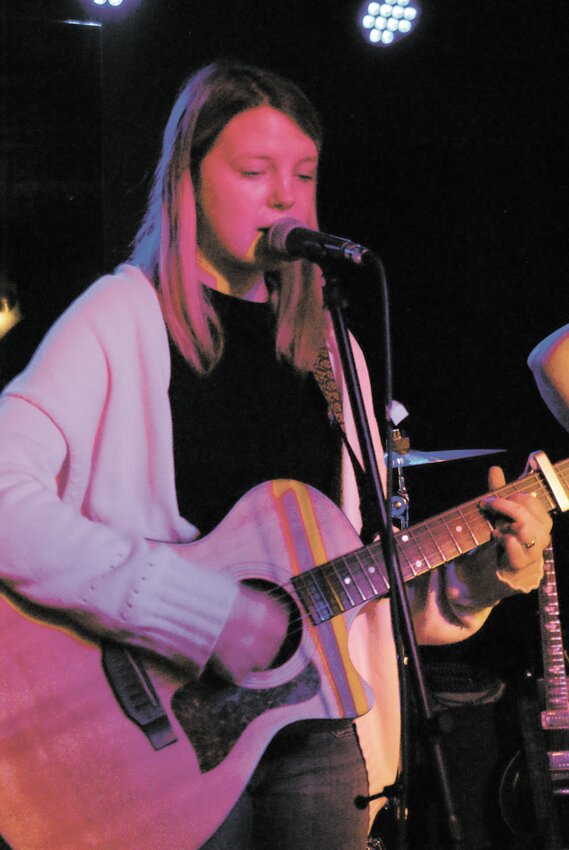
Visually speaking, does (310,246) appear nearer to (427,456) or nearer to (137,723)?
(137,723)

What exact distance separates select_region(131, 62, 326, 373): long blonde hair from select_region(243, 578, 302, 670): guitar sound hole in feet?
1.74

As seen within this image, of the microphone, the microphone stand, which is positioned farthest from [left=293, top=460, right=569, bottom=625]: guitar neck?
the microphone

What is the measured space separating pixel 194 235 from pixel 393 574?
3.35ft

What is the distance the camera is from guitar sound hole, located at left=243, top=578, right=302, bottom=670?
69.2 inches

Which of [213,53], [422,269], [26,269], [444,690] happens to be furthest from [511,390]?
[26,269]

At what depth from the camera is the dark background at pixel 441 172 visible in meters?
2.54

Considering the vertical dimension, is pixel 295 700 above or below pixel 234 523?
below

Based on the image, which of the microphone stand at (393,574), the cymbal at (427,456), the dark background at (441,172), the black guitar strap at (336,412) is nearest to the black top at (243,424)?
the black guitar strap at (336,412)

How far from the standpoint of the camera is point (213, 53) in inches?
98.4

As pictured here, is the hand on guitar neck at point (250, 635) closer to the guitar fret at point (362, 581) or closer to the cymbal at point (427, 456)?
the guitar fret at point (362, 581)

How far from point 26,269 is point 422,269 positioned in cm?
135

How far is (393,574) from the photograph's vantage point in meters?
1.46

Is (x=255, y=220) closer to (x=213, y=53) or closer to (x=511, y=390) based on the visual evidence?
(x=213, y=53)

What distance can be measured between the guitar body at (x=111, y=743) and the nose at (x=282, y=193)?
1080 mm
